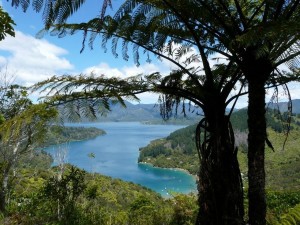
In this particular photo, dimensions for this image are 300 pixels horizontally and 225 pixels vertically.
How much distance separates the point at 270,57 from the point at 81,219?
3802 millimetres

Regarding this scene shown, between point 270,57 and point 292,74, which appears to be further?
point 292,74

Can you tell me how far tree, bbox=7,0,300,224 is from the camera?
2.12 metres

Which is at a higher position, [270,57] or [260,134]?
[270,57]

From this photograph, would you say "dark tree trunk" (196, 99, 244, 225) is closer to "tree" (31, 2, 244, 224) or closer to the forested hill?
"tree" (31, 2, 244, 224)

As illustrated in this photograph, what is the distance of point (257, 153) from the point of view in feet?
8.06

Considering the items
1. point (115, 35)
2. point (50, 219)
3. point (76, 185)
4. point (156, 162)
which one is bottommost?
point (156, 162)

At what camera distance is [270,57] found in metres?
2.37

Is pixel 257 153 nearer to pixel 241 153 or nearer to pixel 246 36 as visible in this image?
pixel 246 36

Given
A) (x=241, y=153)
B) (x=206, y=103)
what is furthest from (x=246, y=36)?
(x=241, y=153)

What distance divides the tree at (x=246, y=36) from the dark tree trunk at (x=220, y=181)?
19 centimetres

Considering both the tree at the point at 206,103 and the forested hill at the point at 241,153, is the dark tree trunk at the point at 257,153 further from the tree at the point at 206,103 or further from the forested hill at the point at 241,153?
the forested hill at the point at 241,153

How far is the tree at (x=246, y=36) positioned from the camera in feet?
6.97

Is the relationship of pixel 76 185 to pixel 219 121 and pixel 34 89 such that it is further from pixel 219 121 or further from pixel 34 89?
pixel 219 121

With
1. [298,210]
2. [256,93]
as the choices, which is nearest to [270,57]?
[256,93]
